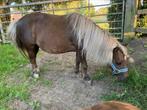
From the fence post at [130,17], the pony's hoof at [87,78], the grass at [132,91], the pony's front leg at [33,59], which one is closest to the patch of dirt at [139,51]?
the fence post at [130,17]

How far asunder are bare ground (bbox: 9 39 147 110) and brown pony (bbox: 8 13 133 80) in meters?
0.21

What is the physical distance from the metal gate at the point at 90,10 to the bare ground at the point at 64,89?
1338mm

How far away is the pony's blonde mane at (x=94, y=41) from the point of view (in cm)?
366

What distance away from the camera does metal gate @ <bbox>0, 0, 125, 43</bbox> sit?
6023 mm

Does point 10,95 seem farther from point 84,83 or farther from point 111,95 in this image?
point 111,95

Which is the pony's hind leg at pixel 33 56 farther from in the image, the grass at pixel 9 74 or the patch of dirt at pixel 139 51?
the patch of dirt at pixel 139 51

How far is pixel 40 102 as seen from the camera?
358 cm

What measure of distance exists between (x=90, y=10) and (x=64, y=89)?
10.0 ft

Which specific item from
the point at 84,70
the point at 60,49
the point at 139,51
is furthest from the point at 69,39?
the point at 139,51

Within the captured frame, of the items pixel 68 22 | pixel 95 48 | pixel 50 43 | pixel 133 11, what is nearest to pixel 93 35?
pixel 95 48

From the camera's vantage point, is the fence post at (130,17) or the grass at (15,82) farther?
the fence post at (130,17)

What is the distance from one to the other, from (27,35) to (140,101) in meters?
2.00

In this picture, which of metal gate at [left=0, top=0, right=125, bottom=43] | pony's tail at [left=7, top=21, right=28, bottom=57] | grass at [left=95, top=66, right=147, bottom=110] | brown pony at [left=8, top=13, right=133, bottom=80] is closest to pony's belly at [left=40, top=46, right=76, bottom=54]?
brown pony at [left=8, top=13, right=133, bottom=80]

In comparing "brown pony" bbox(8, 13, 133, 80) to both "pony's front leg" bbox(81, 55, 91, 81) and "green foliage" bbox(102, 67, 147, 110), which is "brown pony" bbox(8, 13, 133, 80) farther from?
"green foliage" bbox(102, 67, 147, 110)
